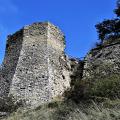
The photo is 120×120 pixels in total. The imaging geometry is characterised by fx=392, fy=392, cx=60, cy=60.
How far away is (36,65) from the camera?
21.8 metres

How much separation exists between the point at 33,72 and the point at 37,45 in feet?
6.54

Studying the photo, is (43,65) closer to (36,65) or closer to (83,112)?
(36,65)

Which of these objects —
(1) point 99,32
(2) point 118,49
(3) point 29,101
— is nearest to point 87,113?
(3) point 29,101

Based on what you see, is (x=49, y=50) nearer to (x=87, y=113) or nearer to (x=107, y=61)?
(x=107, y=61)

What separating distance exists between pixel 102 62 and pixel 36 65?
3.68 m

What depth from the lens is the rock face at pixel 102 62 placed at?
20.3m

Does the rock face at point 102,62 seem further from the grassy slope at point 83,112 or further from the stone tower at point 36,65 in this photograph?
the grassy slope at point 83,112

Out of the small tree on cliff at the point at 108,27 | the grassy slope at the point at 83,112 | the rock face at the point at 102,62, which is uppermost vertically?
the small tree on cliff at the point at 108,27

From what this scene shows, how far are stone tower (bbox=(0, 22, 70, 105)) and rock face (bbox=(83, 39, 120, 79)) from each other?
1783 millimetres

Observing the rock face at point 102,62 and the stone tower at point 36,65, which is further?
the stone tower at point 36,65

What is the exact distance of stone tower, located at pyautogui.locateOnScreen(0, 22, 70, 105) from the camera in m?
20.8

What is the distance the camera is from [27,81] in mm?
21188

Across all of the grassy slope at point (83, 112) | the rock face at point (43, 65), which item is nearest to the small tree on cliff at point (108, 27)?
the rock face at point (43, 65)

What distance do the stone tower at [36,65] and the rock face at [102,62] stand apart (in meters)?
1.78
